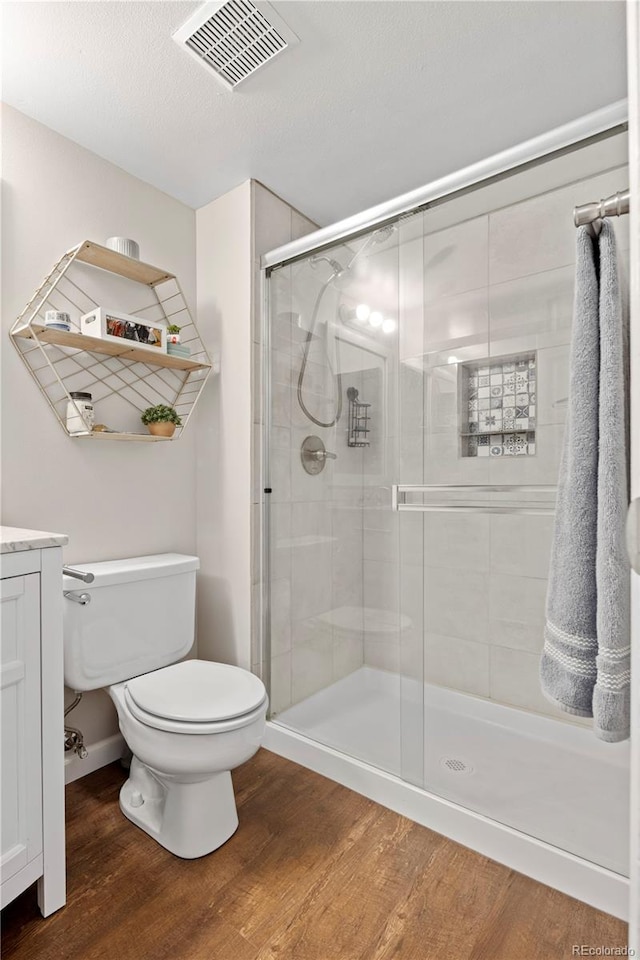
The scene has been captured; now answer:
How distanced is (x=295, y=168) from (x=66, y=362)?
1145 mm

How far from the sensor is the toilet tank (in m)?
1.62

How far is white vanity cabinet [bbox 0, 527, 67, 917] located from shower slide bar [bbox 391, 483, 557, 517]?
108cm

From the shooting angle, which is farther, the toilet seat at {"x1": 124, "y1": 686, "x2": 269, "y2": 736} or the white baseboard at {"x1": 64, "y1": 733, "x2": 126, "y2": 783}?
the white baseboard at {"x1": 64, "y1": 733, "x2": 126, "y2": 783}

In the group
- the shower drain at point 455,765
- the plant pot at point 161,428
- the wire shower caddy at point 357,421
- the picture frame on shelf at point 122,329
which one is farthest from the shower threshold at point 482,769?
the picture frame on shelf at point 122,329

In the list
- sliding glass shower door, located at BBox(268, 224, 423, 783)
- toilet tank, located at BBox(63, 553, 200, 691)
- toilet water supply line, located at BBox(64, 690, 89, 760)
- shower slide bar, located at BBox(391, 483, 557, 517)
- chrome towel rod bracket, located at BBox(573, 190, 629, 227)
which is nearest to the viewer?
chrome towel rod bracket, located at BBox(573, 190, 629, 227)

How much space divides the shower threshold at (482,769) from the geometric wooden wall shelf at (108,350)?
4.14 feet

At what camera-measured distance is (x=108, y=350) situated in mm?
1852

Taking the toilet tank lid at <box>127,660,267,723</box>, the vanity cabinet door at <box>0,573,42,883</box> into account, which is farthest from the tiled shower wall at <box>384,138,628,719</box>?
the vanity cabinet door at <box>0,573,42,883</box>

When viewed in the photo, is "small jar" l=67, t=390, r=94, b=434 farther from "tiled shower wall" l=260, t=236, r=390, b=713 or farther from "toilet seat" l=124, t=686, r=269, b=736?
"toilet seat" l=124, t=686, r=269, b=736

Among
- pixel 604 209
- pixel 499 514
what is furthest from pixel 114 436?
pixel 604 209

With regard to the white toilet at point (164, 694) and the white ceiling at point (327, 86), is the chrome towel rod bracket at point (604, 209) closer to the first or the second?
the white ceiling at point (327, 86)

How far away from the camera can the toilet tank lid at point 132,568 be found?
1663mm

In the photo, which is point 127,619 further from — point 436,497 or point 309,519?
point 436,497

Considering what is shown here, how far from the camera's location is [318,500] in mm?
2072
